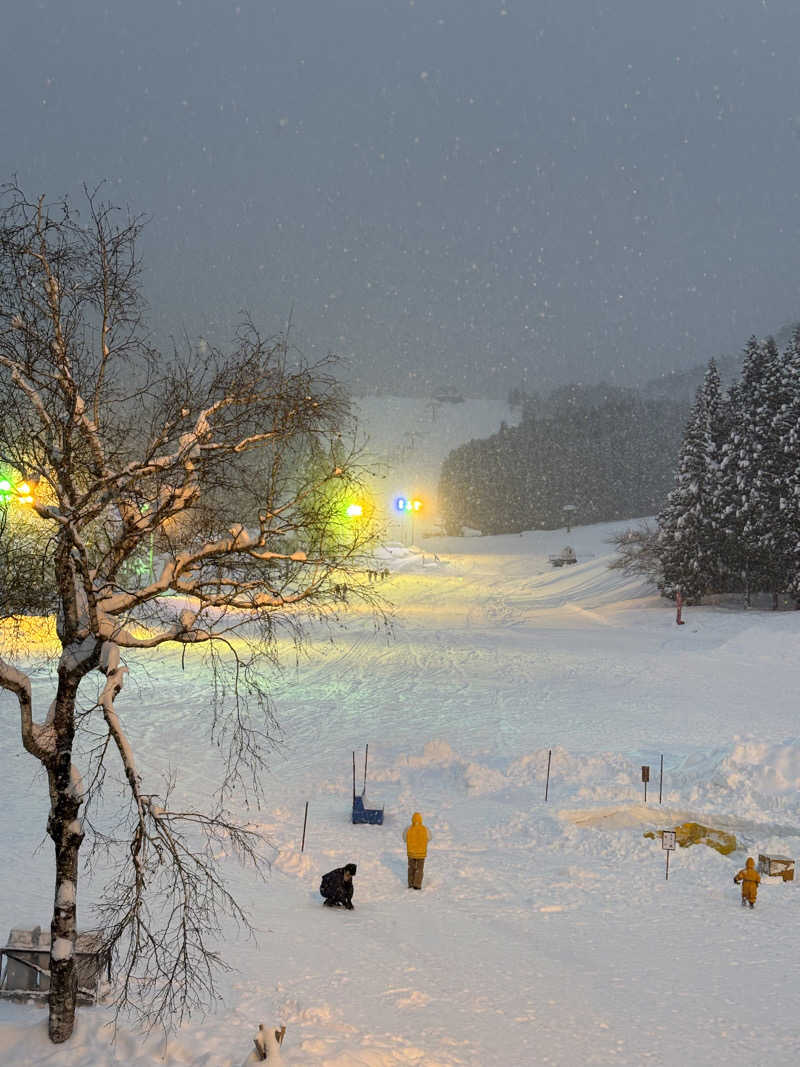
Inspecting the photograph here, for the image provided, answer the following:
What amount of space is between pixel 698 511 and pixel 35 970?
140 feet

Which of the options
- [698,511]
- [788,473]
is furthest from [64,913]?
[698,511]

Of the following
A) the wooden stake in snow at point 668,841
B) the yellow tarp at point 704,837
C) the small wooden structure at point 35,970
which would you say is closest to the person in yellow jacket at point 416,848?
the wooden stake in snow at point 668,841

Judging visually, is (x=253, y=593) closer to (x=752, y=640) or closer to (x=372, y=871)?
(x=372, y=871)

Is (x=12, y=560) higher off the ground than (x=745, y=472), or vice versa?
(x=745, y=472)

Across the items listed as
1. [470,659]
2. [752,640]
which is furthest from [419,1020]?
[752,640]

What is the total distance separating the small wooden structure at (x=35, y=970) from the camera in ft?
29.7

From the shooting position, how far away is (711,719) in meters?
25.7

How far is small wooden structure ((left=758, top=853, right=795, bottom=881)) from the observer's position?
595 inches

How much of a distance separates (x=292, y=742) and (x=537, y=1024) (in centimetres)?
1352

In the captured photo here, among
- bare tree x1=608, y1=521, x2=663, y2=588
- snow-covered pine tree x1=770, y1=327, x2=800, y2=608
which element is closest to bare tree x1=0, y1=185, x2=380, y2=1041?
snow-covered pine tree x1=770, y1=327, x2=800, y2=608

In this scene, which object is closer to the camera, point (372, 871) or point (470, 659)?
point (372, 871)

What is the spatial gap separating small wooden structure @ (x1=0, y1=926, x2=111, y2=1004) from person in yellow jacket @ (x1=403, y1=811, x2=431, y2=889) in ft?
19.5

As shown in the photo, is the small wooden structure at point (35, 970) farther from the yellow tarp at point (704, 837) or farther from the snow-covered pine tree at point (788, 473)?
the snow-covered pine tree at point (788, 473)

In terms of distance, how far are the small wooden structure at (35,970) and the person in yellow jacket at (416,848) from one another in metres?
5.96
